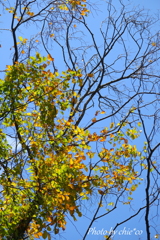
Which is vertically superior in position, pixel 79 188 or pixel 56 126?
pixel 56 126

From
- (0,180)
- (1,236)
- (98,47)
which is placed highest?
(98,47)

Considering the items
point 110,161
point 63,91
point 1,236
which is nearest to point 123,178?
point 110,161

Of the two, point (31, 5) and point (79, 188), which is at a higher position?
point (31, 5)

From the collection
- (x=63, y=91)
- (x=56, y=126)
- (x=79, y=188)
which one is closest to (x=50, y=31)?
(x=63, y=91)

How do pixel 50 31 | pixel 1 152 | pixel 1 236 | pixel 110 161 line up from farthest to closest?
pixel 50 31
pixel 110 161
pixel 1 152
pixel 1 236

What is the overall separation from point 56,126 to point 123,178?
3.84 ft

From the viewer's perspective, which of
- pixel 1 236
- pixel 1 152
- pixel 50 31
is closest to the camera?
pixel 1 236

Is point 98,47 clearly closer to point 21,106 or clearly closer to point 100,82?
point 100,82

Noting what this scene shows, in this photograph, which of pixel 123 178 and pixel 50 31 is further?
pixel 50 31

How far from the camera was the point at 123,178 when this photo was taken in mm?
4621

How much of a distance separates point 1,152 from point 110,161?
1.45m

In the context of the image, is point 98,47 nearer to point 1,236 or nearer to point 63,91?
point 63,91

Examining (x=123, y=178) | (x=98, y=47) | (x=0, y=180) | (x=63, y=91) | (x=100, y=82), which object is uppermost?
(x=98, y=47)

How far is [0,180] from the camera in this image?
4070 mm
